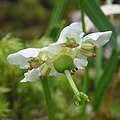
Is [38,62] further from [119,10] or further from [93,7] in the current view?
[119,10]

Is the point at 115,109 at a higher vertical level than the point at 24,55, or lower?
lower

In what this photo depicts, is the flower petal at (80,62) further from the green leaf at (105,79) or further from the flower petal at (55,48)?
the green leaf at (105,79)

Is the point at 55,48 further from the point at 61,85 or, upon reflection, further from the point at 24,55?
the point at 61,85

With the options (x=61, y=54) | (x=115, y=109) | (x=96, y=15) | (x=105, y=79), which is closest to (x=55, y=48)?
(x=61, y=54)

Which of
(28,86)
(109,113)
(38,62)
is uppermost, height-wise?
(38,62)

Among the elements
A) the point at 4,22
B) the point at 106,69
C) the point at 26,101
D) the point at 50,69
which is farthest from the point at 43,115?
the point at 4,22

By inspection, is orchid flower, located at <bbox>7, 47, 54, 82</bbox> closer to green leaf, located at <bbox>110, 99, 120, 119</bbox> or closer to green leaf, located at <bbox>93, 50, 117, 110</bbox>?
green leaf, located at <bbox>93, 50, 117, 110</bbox>

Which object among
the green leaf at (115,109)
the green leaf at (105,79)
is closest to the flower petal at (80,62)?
the green leaf at (105,79)
